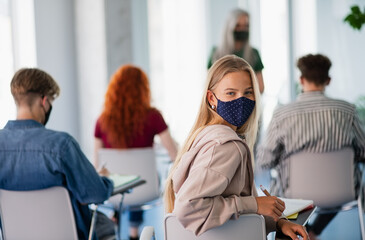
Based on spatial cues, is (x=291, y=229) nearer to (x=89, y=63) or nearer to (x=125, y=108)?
(x=125, y=108)

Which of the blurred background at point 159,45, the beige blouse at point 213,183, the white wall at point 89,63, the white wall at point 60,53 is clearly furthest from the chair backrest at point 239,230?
the white wall at point 89,63

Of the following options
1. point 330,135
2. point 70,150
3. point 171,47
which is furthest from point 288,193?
point 171,47

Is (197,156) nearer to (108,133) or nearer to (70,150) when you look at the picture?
(70,150)

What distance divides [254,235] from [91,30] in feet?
14.6

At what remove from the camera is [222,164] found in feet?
4.42

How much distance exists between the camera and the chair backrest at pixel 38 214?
6.28 ft

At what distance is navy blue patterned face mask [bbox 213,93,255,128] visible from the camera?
62.4 inches

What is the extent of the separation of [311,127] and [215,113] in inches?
46.6

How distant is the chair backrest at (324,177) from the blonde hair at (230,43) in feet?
4.31

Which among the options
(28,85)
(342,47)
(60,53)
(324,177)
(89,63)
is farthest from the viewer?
(342,47)

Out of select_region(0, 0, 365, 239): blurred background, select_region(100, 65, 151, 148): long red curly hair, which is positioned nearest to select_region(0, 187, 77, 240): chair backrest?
select_region(100, 65, 151, 148): long red curly hair

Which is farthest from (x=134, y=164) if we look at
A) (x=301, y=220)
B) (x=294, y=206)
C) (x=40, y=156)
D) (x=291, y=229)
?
(x=291, y=229)

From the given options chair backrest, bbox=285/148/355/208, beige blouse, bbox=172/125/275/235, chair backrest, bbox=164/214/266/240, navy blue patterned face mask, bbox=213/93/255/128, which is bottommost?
chair backrest, bbox=285/148/355/208

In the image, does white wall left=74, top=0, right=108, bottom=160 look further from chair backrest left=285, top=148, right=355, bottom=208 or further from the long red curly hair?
chair backrest left=285, top=148, right=355, bottom=208
